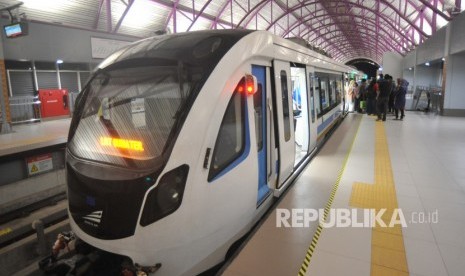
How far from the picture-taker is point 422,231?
10.7 feet

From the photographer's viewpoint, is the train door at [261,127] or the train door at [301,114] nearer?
the train door at [261,127]

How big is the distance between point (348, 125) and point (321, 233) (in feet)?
28.0

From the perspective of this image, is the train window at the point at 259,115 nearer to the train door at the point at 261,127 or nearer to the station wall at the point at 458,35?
the train door at the point at 261,127

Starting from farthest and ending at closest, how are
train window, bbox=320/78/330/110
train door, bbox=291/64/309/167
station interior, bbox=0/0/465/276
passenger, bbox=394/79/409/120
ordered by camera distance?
passenger, bbox=394/79/409/120, train window, bbox=320/78/330/110, train door, bbox=291/64/309/167, station interior, bbox=0/0/465/276

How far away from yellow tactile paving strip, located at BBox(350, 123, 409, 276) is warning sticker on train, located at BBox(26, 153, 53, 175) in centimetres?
520

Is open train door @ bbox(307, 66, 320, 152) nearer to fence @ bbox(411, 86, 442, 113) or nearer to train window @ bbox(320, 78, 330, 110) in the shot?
train window @ bbox(320, 78, 330, 110)

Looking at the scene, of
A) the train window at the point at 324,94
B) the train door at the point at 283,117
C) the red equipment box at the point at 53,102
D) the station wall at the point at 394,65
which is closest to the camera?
the train door at the point at 283,117

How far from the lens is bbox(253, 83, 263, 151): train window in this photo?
333 cm

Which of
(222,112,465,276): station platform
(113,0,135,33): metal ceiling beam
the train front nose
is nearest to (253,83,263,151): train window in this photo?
(222,112,465,276): station platform

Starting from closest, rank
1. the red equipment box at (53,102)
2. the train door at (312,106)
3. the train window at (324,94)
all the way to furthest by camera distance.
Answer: the train door at (312,106)
the train window at (324,94)
the red equipment box at (53,102)

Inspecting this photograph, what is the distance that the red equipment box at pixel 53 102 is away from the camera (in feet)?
40.5

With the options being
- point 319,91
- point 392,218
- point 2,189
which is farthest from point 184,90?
point 319,91

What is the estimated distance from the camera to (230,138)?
2824mm

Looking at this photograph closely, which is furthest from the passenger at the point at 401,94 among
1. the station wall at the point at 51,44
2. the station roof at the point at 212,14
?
the station wall at the point at 51,44
